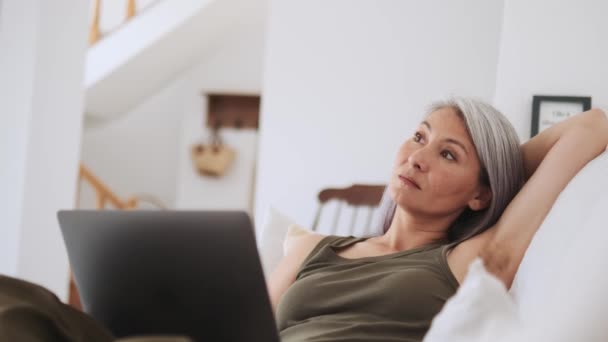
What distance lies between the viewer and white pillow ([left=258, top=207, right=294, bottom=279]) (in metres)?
1.88

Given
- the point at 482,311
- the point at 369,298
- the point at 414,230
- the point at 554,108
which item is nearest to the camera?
the point at 482,311

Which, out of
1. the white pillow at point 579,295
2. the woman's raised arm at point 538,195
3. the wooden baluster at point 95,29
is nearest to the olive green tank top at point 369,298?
the woman's raised arm at point 538,195

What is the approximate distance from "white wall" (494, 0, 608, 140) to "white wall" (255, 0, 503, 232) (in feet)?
3.78

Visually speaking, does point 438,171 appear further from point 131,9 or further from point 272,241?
point 131,9

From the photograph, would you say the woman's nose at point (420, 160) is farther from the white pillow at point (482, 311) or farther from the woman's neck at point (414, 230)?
the white pillow at point (482, 311)

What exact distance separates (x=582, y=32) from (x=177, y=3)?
4664mm

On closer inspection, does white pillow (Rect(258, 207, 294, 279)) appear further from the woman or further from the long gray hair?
the long gray hair

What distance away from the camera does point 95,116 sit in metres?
6.92

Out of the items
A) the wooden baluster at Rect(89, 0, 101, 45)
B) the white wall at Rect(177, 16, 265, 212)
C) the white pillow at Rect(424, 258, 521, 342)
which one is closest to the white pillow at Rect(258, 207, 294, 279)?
the white pillow at Rect(424, 258, 521, 342)

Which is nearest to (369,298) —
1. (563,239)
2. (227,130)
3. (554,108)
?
(563,239)

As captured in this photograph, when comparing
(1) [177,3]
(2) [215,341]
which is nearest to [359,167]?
(2) [215,341]

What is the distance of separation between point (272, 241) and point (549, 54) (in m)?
0.93

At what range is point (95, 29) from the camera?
6188 millimetres

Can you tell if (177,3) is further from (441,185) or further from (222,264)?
(222,264)
